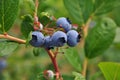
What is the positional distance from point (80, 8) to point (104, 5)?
4.9 inches

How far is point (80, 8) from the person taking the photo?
6.19 feet

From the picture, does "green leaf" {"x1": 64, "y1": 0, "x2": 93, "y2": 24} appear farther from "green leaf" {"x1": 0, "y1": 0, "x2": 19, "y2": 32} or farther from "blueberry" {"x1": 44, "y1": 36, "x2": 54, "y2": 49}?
"blueberry" {"x1": 44, "y1": 36, "x2": 54, "y2": 49}

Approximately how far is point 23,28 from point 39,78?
20 centimetres

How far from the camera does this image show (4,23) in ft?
4.57

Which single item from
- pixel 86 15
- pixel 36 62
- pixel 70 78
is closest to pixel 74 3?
pixel 86 15

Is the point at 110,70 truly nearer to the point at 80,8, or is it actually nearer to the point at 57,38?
the point at 57,38

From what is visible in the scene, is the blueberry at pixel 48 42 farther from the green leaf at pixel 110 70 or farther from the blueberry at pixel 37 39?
the green leaf at pixel 110 70

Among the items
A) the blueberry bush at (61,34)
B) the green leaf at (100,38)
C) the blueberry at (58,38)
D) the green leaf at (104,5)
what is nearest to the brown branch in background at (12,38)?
the blueberry bush at (61,34)

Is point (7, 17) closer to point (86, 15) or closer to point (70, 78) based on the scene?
point (70, 78)

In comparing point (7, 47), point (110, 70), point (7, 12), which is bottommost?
point (110, 70)

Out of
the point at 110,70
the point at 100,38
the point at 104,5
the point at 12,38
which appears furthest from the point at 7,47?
the point at 104,5

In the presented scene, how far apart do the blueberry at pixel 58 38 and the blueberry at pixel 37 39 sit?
0.12 ft

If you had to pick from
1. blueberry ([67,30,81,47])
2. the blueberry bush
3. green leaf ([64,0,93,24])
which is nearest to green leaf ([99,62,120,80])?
the blueberry bush

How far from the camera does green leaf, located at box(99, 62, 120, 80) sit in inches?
55.3
